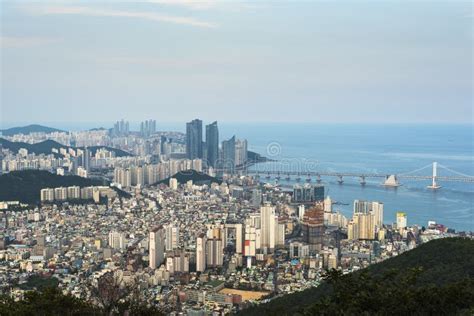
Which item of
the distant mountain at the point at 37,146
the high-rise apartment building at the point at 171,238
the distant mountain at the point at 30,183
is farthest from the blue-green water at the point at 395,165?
the distant mountain at the point at 37,146

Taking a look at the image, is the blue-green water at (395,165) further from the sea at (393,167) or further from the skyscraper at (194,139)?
the skyscraper at (194,139)

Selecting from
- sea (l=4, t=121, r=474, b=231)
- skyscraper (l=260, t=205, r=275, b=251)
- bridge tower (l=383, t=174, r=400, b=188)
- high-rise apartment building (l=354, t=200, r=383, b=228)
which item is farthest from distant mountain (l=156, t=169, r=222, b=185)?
skyscraper (l=260, t=205, r=275, b=251)

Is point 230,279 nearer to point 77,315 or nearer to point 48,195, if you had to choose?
point 77,315

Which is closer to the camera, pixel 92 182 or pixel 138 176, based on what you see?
pixel 92 182

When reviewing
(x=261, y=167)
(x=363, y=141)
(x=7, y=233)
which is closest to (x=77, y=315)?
(x=7, y=233)

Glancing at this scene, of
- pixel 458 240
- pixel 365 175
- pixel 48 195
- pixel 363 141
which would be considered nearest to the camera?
pixel 458 240

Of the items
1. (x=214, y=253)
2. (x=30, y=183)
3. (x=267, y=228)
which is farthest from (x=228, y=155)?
(x=214, y=253)

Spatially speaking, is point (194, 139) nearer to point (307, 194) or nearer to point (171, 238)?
point (307, 194)
